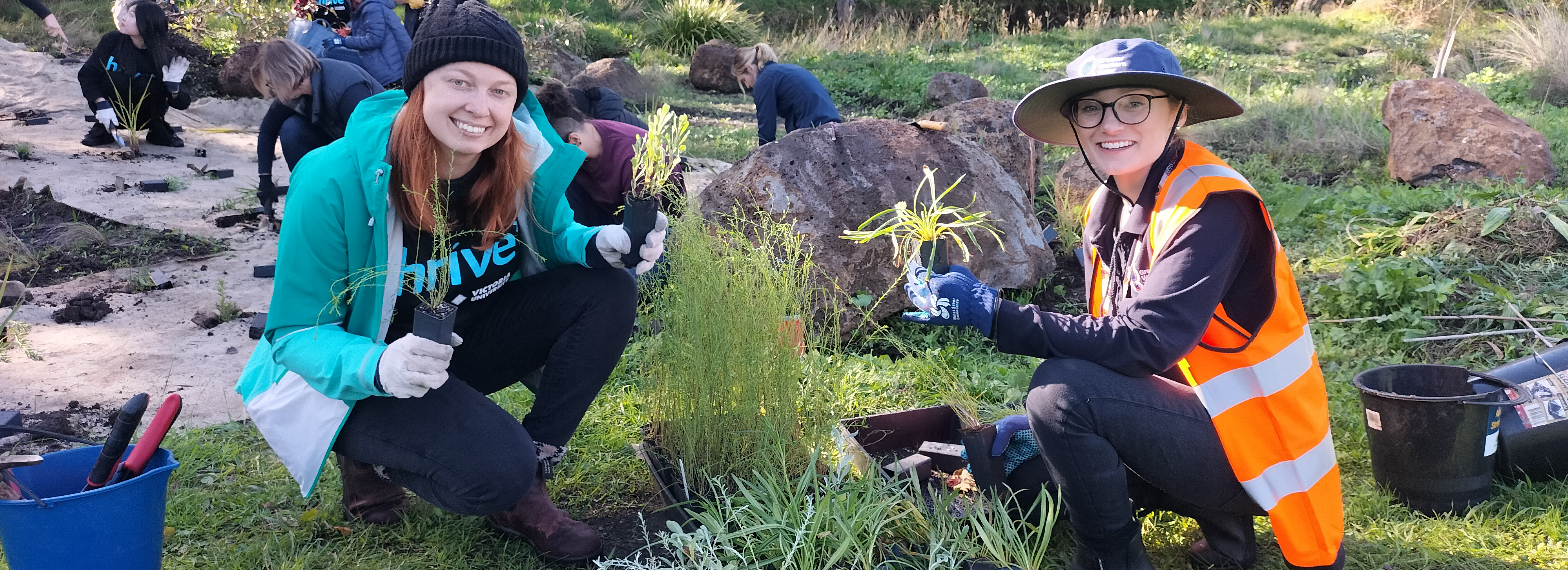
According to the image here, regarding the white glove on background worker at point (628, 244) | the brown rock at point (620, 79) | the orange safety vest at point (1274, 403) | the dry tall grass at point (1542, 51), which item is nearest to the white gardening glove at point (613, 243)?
the white glove on background worker at point (628, 244)

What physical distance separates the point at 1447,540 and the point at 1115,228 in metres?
1.20

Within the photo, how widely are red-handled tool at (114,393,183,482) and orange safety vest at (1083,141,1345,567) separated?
2.10 metres

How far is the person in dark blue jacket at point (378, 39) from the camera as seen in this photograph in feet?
21.1

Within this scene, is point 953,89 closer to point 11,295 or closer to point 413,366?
point 11,295

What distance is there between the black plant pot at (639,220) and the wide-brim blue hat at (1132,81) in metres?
0.89

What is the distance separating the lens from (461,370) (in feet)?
8.65

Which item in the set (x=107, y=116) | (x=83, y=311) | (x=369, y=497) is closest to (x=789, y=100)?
(x=83, y=311)

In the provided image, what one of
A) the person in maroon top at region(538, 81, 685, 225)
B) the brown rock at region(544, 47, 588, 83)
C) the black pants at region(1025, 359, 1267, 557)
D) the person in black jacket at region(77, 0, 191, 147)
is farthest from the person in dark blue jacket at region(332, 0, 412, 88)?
the black pants at region(1025, 359, 1267, 557)

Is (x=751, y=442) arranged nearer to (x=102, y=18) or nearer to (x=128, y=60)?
(x=128, y=60)

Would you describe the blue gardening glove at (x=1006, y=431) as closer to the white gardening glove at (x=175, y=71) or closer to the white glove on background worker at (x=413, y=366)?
the white glove on background worker at (x=413, y=366)

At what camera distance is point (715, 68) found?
37.8 ft

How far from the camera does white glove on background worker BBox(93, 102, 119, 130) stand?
24.3 feet

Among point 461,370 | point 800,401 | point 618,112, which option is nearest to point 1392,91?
point 618,112

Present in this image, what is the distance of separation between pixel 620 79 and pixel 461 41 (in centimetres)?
857
